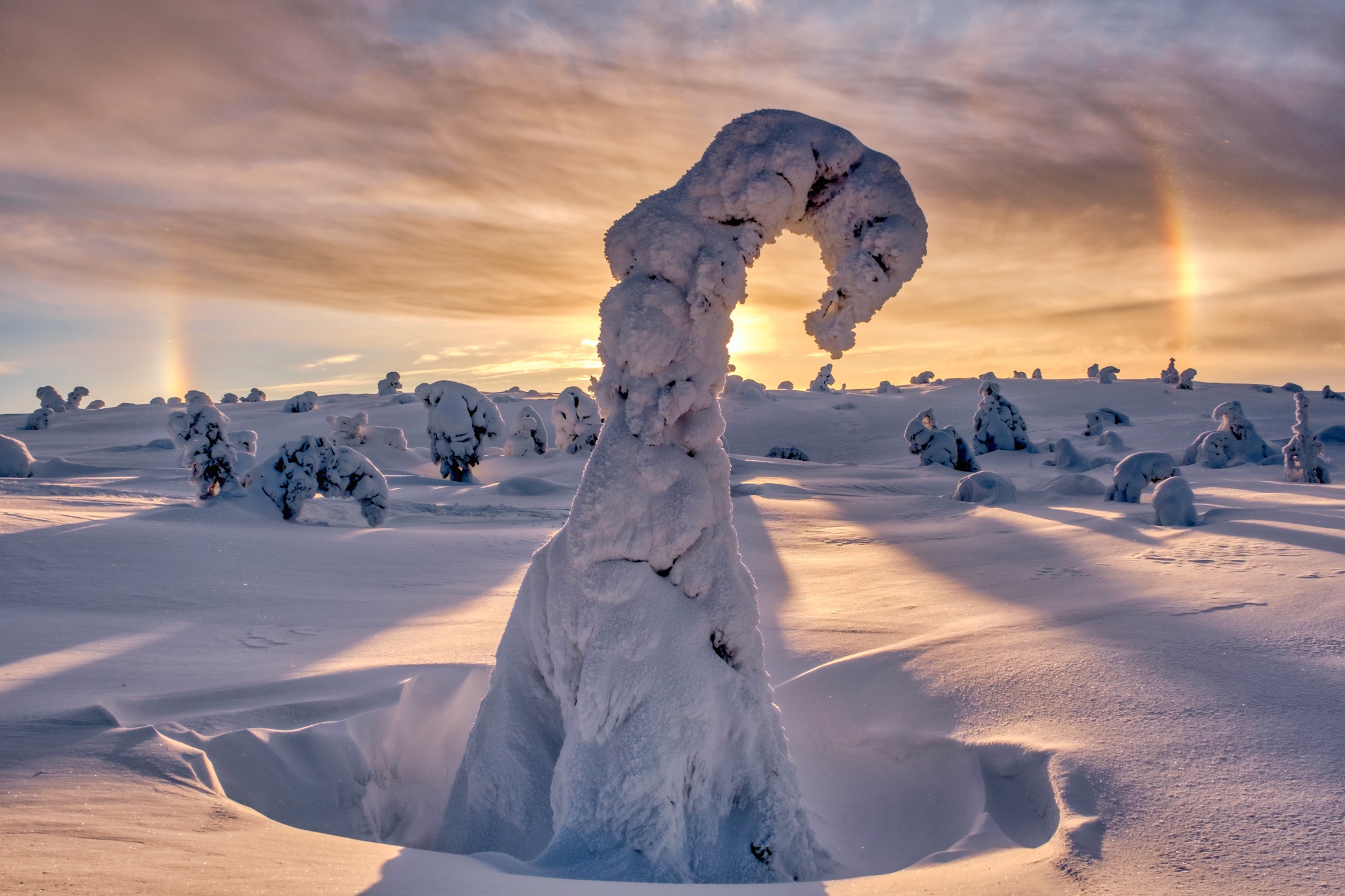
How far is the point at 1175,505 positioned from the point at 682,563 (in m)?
7.77

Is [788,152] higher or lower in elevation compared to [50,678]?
higher

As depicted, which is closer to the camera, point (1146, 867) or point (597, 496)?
point (1146, 867)

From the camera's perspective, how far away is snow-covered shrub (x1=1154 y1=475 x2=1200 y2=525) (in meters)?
8.38

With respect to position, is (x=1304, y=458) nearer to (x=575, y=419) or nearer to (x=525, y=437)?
(x=575, y=419)

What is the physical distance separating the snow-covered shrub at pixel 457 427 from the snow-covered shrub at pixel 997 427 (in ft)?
49.5

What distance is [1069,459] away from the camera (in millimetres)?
18797

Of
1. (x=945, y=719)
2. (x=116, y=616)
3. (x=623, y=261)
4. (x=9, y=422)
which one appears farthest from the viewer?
(x=9, y=422)

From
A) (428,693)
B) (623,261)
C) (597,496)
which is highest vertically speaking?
(623,261)

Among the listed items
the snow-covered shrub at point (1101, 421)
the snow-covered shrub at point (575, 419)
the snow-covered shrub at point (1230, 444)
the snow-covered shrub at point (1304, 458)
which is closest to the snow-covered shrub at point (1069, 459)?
the snow-covered shrub at point (1230, 444)

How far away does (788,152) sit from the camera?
9.92 ft

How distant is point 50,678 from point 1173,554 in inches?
335

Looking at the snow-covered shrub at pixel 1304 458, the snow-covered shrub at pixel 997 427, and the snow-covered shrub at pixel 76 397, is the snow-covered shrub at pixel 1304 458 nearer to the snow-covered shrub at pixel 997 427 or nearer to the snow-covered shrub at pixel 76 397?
the snow-covered shrub at pixel 997 427

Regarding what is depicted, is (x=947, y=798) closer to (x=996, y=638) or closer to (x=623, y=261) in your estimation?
(x=996, y=638)

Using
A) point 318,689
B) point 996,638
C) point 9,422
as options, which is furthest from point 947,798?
point 9,422
